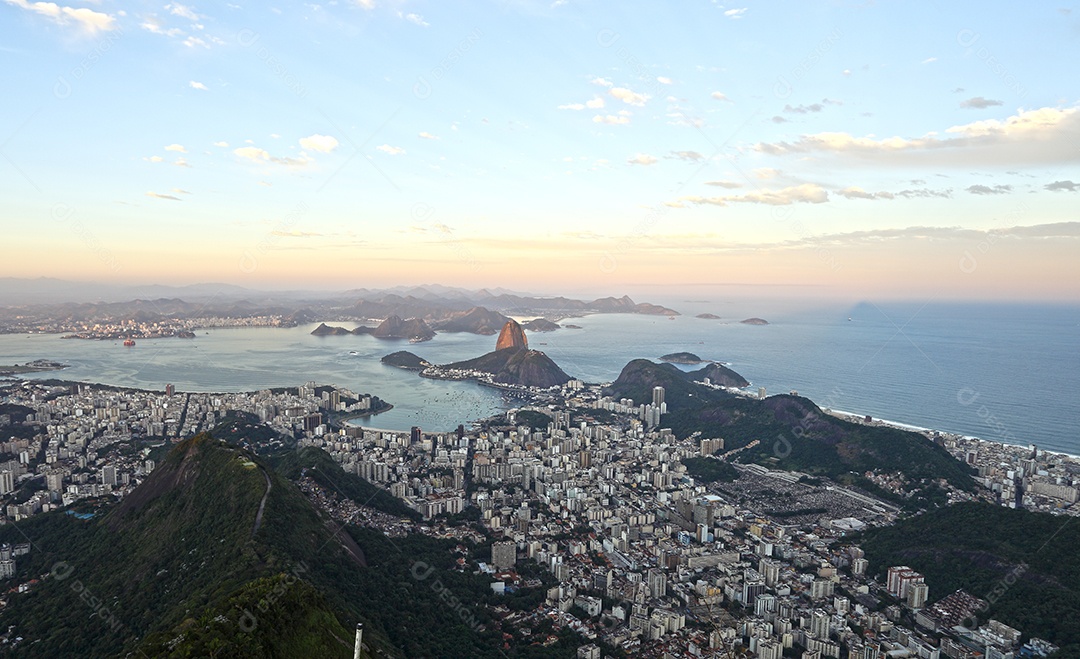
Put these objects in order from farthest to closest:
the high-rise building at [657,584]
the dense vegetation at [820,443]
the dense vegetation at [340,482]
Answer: the dense vegetation at [820,443] < the dense vegetation at [340,482] < the high-rise building at [657,584]

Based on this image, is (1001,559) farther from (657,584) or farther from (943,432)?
(943,432)

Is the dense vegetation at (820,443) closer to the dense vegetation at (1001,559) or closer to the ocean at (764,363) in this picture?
the dense vegetation at (1001,559)

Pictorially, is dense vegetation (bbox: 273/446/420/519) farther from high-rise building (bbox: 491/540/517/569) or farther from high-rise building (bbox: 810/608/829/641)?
high-rise building (bbox: 810/608/829/641)

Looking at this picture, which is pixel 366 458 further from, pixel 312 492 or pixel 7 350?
pixel 7 350

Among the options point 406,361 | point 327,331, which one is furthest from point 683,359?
point 327,331

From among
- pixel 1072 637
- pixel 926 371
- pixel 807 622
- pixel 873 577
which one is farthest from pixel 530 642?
pixel 926 371

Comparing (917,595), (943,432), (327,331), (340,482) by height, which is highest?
(327,331)

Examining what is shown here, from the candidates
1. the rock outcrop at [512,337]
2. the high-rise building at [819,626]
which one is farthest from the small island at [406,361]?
the high-rise building at [819,626]
